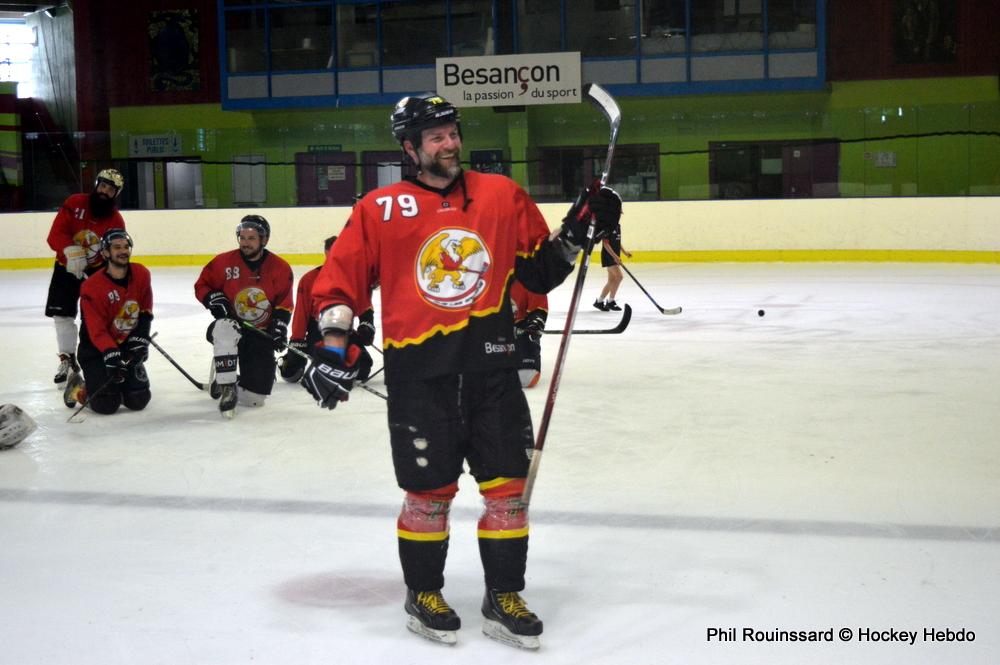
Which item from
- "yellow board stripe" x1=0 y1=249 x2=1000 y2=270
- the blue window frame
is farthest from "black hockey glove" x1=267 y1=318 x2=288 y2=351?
the blue window frame

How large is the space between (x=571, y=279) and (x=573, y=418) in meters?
7.14

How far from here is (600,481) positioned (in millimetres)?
3801

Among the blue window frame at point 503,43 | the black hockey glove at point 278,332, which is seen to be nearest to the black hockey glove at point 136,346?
the black hockey glove at point 278,332

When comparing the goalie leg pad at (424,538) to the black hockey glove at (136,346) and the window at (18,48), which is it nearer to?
the black hockey glove at (136,346)

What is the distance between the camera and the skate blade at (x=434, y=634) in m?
2.44

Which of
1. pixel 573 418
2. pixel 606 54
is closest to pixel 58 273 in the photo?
pixel 573 418

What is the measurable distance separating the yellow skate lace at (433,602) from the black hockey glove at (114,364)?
2.92 m

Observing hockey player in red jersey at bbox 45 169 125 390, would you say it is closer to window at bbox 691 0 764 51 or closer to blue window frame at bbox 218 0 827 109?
blue window frame at bbox 218 0 827 109

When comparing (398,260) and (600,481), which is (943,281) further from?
(398,260)

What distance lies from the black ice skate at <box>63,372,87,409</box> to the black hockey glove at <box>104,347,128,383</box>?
171mm

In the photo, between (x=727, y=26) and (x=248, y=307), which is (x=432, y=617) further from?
(x=727, y=26)

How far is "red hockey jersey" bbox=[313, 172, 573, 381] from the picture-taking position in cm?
248

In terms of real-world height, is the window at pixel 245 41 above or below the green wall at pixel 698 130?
above

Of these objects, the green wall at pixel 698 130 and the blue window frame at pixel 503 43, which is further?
the blue window frame at pixel 503 43
